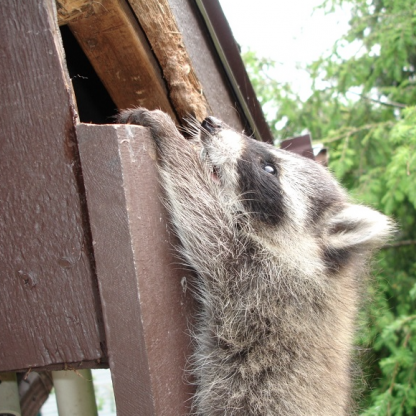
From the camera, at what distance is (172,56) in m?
2.36

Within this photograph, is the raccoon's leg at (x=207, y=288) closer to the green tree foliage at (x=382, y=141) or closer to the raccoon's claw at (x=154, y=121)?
the raccoon's claw at (x=154, y=121)

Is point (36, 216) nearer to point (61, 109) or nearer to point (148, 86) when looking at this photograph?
point (61, 109)

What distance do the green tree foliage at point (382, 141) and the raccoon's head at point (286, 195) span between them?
1499mm

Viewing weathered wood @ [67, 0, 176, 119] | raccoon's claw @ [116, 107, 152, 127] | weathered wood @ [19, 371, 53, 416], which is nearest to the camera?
raccoon's claw @ [116, 107, 152, 127]

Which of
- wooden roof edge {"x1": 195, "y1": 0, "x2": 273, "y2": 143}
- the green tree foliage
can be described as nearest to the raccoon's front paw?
wooden roof edge {"x1": 195, "y1": 0, "x2": 273, "y2": 143}

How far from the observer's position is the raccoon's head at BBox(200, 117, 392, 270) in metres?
2.27

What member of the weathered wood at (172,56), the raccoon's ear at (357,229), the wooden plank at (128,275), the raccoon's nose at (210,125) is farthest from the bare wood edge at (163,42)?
the raccoon's ear at (357,229)

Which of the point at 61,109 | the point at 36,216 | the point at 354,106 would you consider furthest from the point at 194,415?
the point at 354,106

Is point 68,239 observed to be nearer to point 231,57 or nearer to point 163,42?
point 163,42

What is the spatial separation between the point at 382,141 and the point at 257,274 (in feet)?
12.2

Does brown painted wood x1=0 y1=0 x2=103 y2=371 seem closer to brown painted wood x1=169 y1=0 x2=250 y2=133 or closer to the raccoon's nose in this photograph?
the raccoon's nose

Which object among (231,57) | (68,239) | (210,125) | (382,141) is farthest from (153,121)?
(382,141)

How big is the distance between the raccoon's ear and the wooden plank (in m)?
1.13

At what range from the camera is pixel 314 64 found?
20.4 feet
